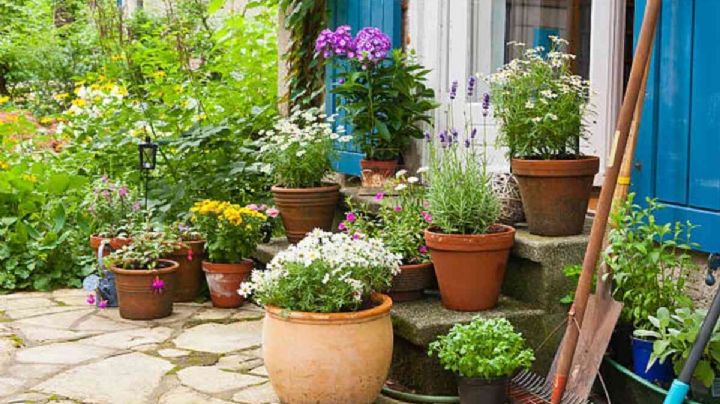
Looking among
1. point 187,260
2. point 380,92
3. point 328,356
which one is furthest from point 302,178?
point 328,356

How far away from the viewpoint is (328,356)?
3.14 meters

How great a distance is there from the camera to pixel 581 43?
13.9 feet

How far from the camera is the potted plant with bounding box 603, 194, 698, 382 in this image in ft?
9.80

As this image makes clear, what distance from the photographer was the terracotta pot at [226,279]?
4.76 m

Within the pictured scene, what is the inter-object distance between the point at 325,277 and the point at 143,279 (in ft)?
5.27

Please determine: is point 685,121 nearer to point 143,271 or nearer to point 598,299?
point 598,299

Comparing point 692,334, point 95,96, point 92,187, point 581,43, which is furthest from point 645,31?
point 95,96

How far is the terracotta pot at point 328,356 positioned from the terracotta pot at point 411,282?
44 cm

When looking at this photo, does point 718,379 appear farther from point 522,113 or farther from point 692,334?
point 522,113

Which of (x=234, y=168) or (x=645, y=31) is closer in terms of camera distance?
(x=645, y=31)

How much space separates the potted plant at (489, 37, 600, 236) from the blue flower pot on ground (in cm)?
63

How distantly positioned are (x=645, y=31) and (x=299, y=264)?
141cm

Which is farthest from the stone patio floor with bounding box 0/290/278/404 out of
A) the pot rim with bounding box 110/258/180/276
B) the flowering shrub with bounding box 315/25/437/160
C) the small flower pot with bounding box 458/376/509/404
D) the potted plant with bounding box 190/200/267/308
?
the flowering shrub with bounding box 315/25/437/160

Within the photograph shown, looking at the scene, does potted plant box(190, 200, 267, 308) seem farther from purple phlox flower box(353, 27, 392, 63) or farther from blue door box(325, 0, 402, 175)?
purple phlox flower box(353, 27, 392, 63)
